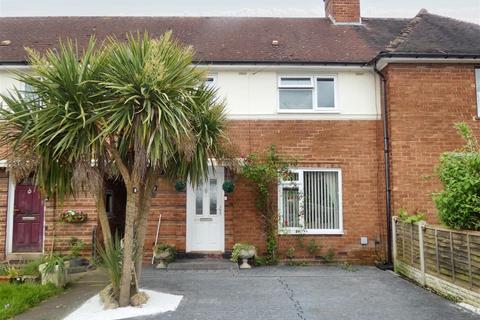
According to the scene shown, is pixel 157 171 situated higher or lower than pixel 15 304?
higher

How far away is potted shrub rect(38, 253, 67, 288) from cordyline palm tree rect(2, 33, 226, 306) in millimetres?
2088

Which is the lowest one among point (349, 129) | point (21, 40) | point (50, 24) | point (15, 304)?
point (15, 304)

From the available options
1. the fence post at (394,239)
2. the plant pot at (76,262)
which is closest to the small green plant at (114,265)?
the plant pot at (76,262)

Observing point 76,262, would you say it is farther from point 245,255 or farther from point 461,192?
point 461,192

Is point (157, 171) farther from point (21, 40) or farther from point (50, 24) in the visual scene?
point (50, 24)

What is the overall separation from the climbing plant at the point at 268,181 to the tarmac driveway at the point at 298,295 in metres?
0.70

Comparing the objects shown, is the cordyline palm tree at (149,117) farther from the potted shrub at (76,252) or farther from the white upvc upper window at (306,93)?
the white upvc upper window at (306,93)

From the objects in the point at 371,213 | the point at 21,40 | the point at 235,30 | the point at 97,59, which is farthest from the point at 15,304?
the point at 235,30

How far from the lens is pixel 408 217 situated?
845 cm

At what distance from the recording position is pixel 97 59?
5762mm

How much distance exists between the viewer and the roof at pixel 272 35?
10383 millimetres

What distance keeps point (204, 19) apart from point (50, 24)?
16.6 feet

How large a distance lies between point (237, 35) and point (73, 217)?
7.04 m

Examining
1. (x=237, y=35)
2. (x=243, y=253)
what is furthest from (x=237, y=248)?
(x=237, y=35)
